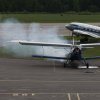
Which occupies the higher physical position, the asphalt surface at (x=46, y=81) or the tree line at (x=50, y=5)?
the tree line at (x=50, y=5)

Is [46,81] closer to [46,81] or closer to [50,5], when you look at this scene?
[46,81]

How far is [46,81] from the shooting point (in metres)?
33.5

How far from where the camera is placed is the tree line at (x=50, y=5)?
560 ft

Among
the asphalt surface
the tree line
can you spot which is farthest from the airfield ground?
the tree line

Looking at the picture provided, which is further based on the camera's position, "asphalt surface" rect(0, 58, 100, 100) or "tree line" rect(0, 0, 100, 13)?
"tree line" rect(0, 0, 100, 13)

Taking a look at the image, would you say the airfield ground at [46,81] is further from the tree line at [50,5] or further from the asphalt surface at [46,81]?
the tree line at [50,5]

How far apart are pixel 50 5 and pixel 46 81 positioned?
14267cm

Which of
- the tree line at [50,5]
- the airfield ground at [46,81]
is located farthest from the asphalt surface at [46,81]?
the tree line at [50,5]

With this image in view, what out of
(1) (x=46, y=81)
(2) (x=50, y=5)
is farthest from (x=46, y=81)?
(2) (x=50, y=5)

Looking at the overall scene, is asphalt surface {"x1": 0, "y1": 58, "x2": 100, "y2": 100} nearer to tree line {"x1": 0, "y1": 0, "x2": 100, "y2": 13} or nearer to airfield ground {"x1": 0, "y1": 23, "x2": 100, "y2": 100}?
airfield ground {"x1": 0, "y1": 23, "x2": 100, "y2": 100}

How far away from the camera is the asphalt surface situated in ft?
94.3

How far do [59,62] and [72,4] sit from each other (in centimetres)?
13570

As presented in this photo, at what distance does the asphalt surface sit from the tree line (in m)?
129

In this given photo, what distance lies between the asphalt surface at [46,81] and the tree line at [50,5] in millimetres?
128942
